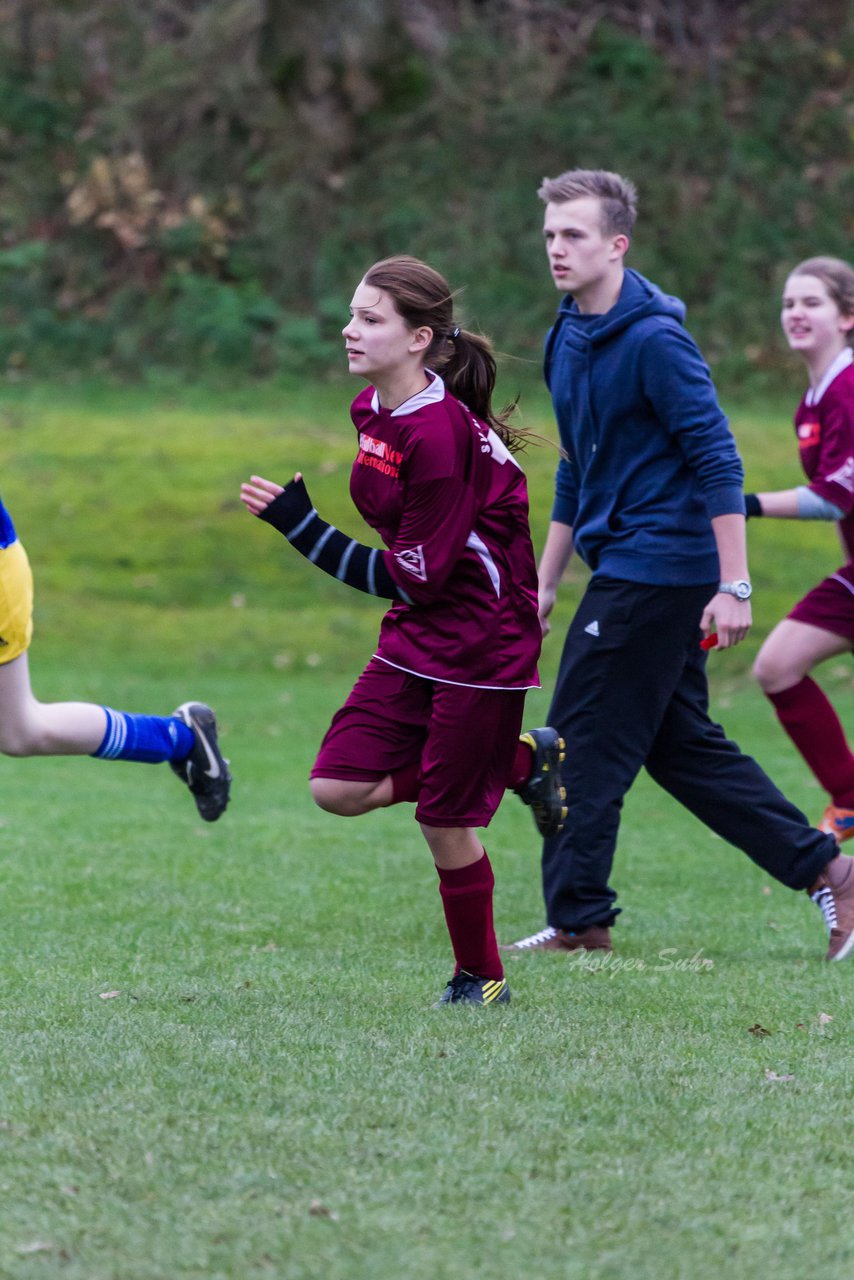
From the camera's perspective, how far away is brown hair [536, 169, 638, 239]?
5.55m

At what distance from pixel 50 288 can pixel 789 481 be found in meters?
9.68

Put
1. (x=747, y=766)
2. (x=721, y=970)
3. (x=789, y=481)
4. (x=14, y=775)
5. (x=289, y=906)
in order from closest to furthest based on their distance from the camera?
(x=721, y=970)
(x=747, y=766)
(x=289, y=906)
(x=14, y=775)
(x=789, y=481)

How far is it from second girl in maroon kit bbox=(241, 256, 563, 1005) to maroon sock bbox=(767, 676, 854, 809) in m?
2.20

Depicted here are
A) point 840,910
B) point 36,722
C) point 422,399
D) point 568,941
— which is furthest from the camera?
point 568,941

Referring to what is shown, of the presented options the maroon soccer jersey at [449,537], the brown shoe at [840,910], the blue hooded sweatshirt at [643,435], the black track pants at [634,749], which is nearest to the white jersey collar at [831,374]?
the blue hooded sweatshirt at [643,435]

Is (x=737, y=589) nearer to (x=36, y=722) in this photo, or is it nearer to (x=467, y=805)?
(x=467, y=805)

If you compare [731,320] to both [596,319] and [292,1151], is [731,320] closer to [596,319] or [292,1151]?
[596,319]

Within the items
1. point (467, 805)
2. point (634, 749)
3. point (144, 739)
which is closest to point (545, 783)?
point (467, 805)

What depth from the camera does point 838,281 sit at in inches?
265

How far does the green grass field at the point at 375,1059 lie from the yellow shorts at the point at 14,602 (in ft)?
2.88

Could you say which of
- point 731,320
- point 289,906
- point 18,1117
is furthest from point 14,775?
point 731,320

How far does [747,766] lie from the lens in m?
5.83

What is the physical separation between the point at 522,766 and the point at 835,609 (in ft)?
7.08

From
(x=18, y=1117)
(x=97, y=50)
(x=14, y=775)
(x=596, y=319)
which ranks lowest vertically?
(x=14, y=775)
